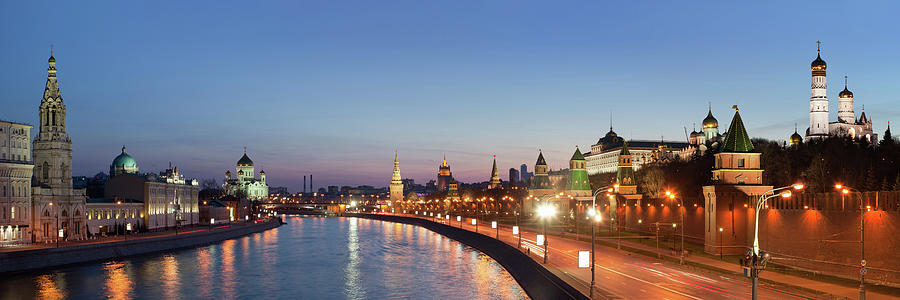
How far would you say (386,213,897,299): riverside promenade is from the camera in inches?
1576

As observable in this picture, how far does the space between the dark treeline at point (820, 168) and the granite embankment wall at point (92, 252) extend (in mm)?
59271

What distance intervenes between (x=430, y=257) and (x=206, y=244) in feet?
120

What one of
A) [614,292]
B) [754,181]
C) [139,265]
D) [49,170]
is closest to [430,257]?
[139,265]

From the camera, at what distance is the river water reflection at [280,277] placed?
58000 millimetres

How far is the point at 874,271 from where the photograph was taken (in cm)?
4659

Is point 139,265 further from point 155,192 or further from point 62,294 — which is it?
point 155,192

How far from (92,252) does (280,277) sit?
1990cm

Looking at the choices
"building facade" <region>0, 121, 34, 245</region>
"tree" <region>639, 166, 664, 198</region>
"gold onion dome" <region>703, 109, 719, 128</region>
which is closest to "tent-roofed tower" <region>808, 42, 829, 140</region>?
"gold onion dome" <region>703, 109, 719, 128</region>

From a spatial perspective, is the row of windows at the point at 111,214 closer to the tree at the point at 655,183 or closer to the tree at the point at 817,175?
the tree at the point at 655,183

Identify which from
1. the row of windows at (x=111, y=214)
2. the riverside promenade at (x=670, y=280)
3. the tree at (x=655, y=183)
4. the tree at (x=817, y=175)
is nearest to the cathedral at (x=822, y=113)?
the tree at (x=655, y=183)

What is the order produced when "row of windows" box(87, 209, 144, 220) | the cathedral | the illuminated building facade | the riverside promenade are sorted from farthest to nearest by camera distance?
the cathedral, the illuminated building facade, "row of windows" box(87, 209, 144, 220), the riverside promenade

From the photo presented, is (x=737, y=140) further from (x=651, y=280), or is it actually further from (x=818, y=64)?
(x=818, y=64)

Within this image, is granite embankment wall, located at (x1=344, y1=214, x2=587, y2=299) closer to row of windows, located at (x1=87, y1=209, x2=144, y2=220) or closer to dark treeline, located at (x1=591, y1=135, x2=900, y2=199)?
dark treeline, located at (x1=591, y1=135, x2=900, y2=199)

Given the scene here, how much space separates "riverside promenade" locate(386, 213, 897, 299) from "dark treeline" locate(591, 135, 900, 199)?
14.2m
